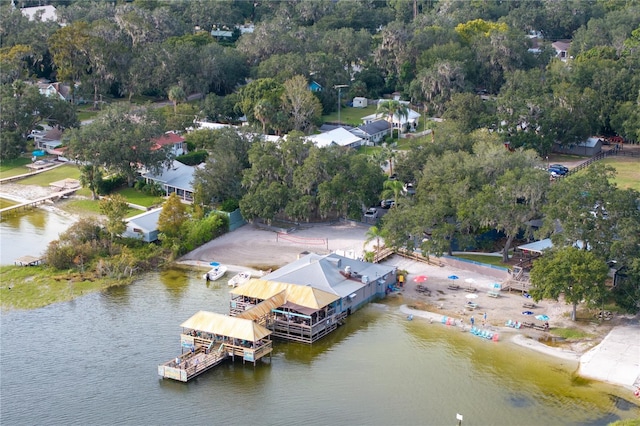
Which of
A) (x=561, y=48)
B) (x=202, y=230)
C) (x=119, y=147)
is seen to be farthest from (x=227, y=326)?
(x=561, y=48)

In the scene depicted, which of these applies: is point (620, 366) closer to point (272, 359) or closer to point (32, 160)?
point (272, 359)

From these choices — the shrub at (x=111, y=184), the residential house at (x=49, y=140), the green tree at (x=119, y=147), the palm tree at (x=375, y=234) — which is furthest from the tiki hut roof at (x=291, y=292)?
the residential house at (x=49, y=140)

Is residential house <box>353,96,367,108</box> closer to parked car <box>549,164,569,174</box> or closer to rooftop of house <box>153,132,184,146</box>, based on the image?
rooftop of house <box>153,132,184,146</box>

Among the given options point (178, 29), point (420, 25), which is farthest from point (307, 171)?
point (420, 25)

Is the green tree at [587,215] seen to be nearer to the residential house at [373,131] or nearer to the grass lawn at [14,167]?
the residential house at [373,131]

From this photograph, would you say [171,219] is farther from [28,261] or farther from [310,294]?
[310,294]
